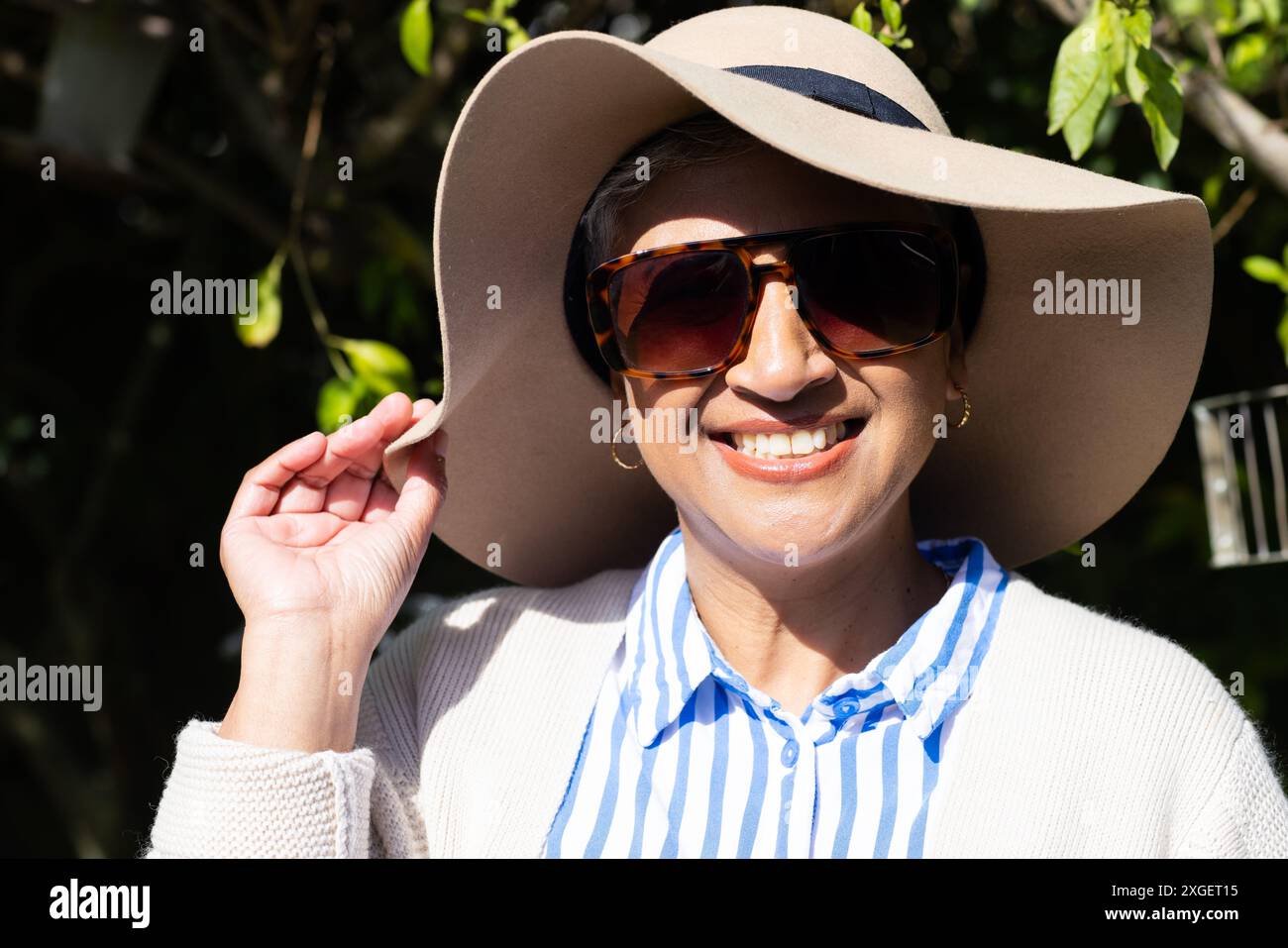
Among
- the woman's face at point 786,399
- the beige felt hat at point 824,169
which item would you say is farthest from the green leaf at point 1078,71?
the woman's face at point 786,399

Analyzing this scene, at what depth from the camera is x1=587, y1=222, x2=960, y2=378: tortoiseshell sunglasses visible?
5.47 feet

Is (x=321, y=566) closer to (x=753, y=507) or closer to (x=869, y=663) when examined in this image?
(x=753, y=507)

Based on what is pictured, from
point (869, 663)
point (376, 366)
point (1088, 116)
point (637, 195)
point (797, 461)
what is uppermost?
point (1088, 116)

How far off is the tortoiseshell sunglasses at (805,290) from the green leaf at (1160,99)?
0.49 meters

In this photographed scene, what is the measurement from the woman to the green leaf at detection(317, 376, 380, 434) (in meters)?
0.45

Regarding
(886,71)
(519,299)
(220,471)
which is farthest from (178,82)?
(886,71)

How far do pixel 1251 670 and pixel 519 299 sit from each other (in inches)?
81.4

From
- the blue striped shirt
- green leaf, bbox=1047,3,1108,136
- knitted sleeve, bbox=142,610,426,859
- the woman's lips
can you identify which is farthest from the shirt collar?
green leaf, bbox=1047,3,1108,136

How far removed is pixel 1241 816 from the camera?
164cm

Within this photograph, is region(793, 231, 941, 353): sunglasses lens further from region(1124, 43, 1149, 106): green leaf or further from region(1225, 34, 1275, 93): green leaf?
region(1225, 34, 1275, 93): green leaf

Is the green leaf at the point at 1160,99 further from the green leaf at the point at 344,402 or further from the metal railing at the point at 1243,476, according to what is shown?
the green leaf at the point at 344,402

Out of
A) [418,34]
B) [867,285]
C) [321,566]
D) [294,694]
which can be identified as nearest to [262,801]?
[294,694]

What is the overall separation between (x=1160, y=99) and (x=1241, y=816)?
3.36 feet

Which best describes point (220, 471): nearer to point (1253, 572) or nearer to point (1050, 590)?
point (1050, 590)
